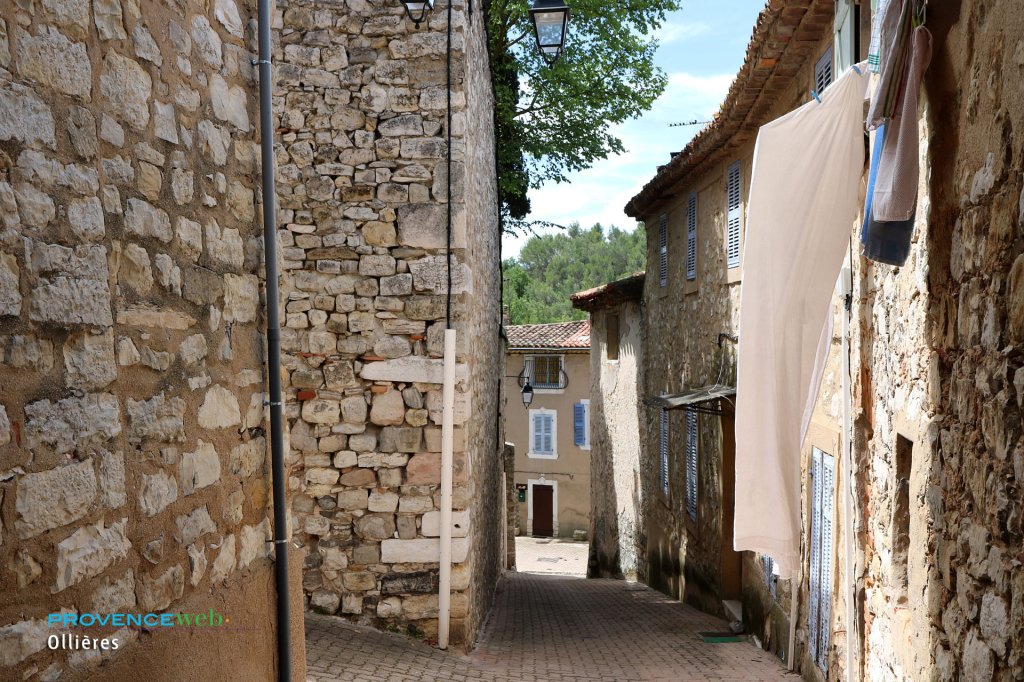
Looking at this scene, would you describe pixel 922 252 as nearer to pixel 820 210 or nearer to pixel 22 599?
pixel 820 210

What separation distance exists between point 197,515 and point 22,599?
0.95m

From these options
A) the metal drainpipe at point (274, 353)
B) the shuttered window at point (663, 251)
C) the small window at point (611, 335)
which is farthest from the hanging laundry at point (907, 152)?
the small window at point (611, 335)

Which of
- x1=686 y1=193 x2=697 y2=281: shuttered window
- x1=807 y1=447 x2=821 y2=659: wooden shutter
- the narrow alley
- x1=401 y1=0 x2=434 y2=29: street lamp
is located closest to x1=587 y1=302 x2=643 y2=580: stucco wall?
x1=686 y1=193 x2=697 y2=281: shuttered window

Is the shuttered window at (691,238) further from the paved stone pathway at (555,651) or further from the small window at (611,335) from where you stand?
the small window at (611,335)

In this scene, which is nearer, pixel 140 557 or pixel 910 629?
pixel 140 557

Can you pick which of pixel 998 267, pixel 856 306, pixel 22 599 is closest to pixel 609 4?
pixel 856 306

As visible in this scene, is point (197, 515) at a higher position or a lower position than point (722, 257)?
lower

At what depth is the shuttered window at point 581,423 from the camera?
27.2 metres

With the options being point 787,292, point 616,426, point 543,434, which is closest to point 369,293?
point 787,292

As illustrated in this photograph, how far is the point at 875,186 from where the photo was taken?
370cm

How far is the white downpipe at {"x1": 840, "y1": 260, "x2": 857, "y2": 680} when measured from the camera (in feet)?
16.7

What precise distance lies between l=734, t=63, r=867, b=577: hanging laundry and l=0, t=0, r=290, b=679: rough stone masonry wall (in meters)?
2.64

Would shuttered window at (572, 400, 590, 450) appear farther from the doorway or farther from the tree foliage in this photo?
the tree foliage

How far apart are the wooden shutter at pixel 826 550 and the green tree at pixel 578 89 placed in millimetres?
9166
